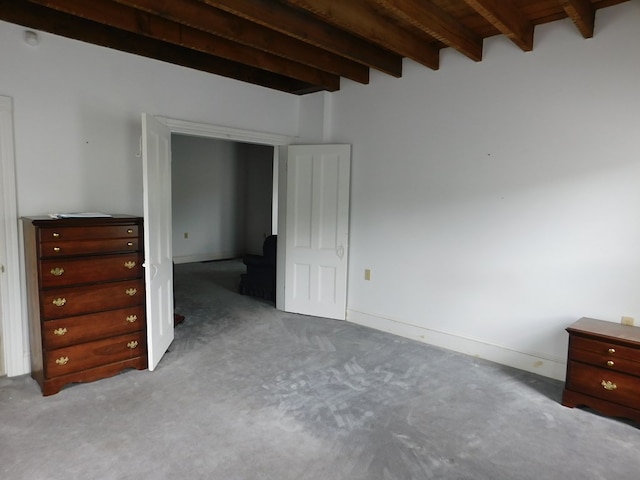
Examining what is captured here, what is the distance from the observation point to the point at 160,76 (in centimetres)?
359

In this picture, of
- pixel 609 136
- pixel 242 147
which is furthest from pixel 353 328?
pixel 242 147

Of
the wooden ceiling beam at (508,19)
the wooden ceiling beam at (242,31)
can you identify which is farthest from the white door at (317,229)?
the wooden ceiling beam at (508,19)

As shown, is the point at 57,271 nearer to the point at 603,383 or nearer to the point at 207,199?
the point at 603,383

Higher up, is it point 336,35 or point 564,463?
point 336,35

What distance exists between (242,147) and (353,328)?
5443mm

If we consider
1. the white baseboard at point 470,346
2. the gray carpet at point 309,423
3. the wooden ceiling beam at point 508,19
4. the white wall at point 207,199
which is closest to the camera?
the gray carpet at point 309,423

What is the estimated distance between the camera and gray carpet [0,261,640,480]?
2094mm

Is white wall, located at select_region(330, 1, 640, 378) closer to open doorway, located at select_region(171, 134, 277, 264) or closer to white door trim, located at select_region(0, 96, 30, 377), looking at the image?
white door trim, located at select_region(0, 96, 30, 377)

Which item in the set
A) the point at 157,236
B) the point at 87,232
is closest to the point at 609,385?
the point at 157,236

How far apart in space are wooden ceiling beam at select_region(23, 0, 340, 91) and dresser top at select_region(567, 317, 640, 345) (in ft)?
10.3

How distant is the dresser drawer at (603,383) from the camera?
2508 mm

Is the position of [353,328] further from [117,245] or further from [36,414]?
[36,414]

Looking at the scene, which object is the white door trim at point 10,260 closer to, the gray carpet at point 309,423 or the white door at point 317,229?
the gray carpet at point 309,423

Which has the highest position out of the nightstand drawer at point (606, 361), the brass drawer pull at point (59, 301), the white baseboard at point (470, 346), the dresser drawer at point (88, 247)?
the dresser drawer at point (88, 247)
